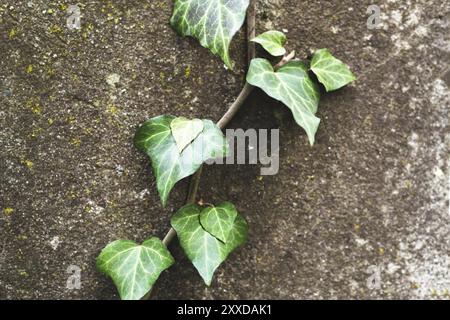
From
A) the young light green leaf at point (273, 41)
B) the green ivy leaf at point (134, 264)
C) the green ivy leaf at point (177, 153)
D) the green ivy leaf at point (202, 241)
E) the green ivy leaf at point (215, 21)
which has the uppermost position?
the green ivy leaf at point (215, 21)

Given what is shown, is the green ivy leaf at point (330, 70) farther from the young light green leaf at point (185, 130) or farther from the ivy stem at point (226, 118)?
the young light green leaf at point (185, 130)

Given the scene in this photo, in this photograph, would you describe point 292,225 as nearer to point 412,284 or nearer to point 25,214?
point 412,284

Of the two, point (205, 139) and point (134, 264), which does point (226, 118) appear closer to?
point (205, 139)

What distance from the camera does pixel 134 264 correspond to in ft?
3.88

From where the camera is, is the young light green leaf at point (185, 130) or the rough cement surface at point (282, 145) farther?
the rough cement surface at point (282, 145)

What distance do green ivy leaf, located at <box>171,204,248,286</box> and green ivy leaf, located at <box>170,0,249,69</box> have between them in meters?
0.35

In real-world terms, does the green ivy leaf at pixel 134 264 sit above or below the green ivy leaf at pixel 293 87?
below

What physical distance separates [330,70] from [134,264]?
2.04 feet

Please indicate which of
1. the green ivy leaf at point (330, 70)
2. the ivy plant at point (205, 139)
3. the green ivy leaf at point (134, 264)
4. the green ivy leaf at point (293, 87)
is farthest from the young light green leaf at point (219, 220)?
the green ivy leaf at point (330, 70)

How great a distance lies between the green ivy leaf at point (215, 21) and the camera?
1106mm

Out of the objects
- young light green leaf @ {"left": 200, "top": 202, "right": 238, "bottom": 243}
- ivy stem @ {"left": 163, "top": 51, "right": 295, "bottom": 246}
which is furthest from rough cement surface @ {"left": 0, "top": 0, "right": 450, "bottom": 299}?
young light green leaf @ {"left": 200, "top": 202, "right": 238, "bottom": 243}

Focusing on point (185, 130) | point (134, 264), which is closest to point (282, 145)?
point (185, 130)

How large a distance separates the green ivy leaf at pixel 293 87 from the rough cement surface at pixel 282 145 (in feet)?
0.24

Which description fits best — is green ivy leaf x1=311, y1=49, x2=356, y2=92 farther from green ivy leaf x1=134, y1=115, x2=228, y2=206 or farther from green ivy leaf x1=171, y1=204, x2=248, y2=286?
green ivy leaf x1=171, y1=204, x2=248, y2=286
